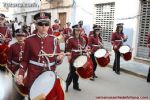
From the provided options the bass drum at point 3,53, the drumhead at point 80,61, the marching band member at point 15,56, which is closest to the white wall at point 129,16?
the drumhead at point 80,61

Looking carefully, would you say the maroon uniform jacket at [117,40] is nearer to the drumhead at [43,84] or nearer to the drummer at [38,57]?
the drummer at [38,57]

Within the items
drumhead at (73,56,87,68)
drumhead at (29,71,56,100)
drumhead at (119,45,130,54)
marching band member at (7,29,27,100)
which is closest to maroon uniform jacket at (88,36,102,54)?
drumhead at (119,45,130,54)

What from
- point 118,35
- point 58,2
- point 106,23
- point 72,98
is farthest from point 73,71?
point 58,2

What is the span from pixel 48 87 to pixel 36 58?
0.63 m

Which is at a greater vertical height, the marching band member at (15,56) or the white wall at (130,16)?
the white wall at (130,16)

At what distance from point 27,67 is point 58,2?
729 inches

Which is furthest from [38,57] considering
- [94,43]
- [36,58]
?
[94,43]

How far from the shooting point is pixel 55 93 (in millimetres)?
3627

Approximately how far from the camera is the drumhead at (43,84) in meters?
3.70

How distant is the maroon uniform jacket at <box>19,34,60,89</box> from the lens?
13.8ft

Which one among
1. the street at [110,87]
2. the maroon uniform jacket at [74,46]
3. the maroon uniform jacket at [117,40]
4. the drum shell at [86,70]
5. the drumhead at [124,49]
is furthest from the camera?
the maroon uniform jacket at [117,40]

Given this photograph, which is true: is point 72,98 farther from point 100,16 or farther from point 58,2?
point 58,2

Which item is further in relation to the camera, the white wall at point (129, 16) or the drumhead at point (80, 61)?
the white wall at point (129, 16)

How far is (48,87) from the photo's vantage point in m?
3.71
